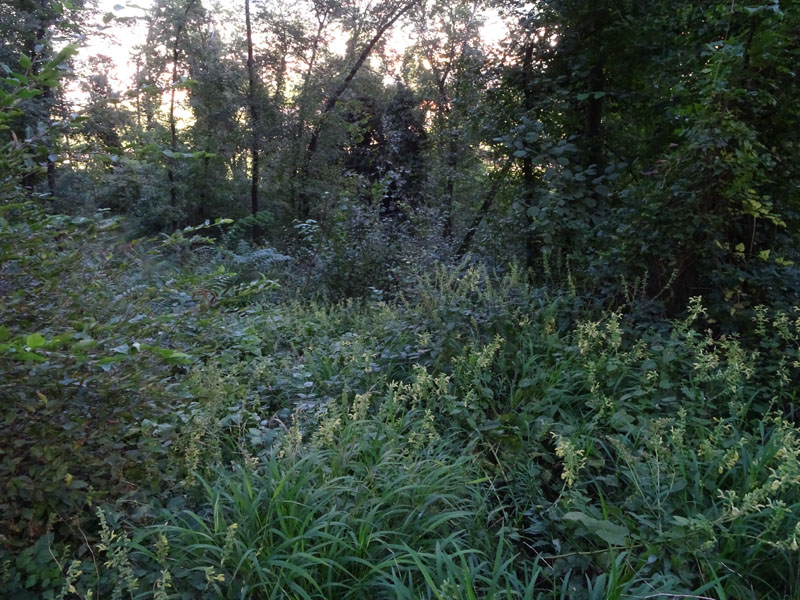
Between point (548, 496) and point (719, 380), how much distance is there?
117 centimetres

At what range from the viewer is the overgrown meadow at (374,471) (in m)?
1.83

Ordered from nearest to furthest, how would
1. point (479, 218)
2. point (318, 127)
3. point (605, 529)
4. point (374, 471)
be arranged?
1. point (605, 529)
2. point (374, 471)
3. point (479, 218)
4. point (318, 127)

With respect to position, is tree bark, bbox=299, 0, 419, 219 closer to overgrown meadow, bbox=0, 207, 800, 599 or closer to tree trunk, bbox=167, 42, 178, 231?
tree trunk, bbox=167, 42, 178, 231

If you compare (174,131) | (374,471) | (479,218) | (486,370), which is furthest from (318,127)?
(374,471)

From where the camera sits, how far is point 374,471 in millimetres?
2301

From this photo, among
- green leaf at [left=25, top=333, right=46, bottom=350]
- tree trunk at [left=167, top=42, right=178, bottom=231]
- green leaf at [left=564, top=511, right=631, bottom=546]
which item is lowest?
green leaf at [left=564, top=511, right=631, bottom=546]

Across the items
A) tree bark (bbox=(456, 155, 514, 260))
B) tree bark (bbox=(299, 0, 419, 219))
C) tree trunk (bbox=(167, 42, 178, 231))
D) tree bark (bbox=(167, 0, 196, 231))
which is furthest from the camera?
tree bark (bbox=(299, 0, 419, 219))

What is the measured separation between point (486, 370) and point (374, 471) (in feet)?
3.98

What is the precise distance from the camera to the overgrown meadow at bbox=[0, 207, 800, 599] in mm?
1833

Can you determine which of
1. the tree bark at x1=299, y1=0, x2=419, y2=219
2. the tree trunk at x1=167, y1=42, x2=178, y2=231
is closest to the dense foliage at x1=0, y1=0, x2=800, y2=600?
the tree bark at x1=299, y1=0, x2=419, y2=219

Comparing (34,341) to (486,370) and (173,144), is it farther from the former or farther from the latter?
(173,144)

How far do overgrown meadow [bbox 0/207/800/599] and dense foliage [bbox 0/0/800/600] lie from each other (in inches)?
0.6

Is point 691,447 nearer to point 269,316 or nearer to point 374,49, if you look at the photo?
point 269,316

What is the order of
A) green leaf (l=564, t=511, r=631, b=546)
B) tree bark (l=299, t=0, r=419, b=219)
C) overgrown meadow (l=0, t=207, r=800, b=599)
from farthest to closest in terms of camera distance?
1. tree bark (l=299, t=0, r=419, b=219)
2. green leaf (l=564, t=511, r=631, b=546)
3. overgrown meadow (l=0, t=207, r=800, b=599)
